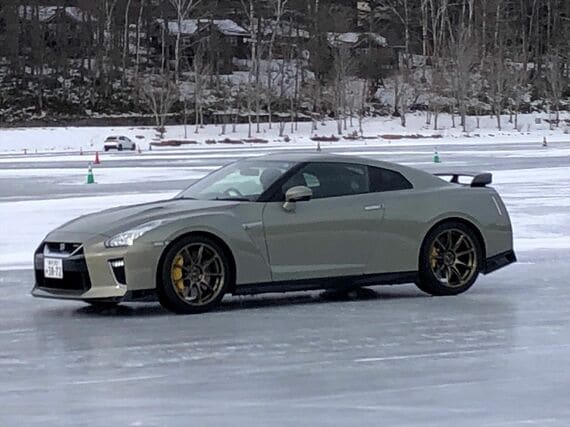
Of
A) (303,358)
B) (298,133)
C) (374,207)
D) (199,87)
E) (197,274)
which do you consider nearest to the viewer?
(303,358)

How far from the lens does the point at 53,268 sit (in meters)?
10.5

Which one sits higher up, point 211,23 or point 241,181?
point 211,23

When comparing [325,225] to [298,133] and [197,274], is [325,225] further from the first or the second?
[298,133]

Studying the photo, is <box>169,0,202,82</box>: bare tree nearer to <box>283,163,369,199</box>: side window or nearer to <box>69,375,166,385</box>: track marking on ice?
<box>283,163,369,199</box>: side window

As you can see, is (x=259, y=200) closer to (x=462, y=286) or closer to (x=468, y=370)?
(x=462, y=286)

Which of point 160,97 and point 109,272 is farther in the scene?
point 160,97

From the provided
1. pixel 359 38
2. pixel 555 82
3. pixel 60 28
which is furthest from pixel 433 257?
pixel 359 38

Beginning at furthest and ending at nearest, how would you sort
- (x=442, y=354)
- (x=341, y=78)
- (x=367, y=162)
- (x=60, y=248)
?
1. (x=341, y=78)
2. (x=367, y=162)
3. (x=60, y=248)
4. (x=442, y=354)

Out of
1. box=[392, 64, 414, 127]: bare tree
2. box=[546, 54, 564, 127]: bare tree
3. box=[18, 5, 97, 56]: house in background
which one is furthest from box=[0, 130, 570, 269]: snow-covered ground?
box=[18, 5, 97, 56]: house in background

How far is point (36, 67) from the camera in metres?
84.1

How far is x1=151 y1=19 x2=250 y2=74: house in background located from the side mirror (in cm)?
7623

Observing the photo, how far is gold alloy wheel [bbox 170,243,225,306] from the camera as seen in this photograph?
34.0 feet

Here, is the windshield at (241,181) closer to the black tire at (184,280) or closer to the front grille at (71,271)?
the black tire at (184,280)

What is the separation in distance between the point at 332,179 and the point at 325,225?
52 centimetres
